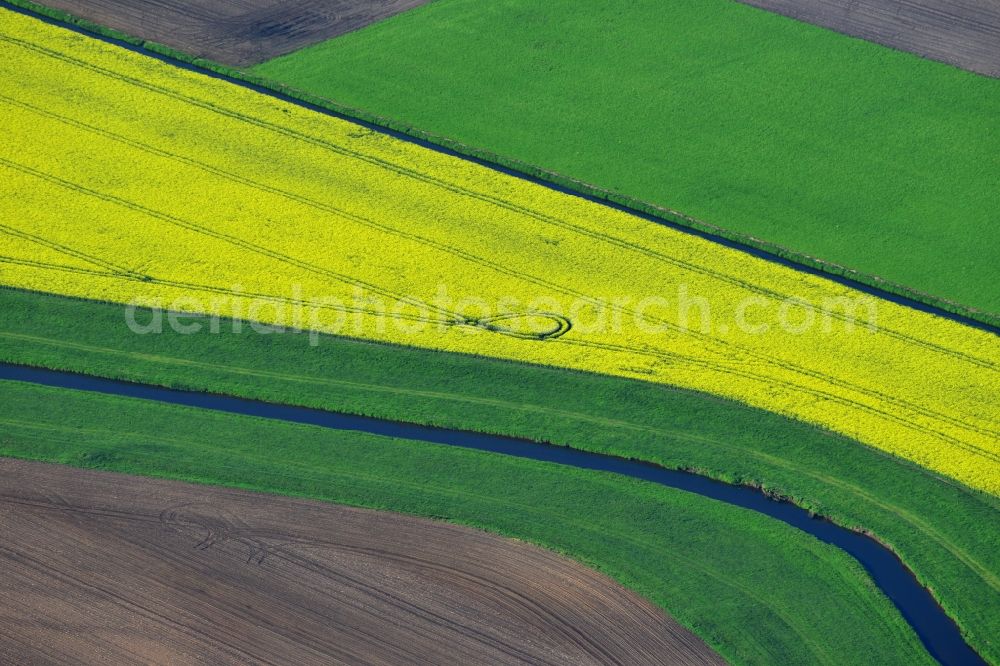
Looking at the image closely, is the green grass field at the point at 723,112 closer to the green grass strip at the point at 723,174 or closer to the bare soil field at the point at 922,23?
the green grass strip at the point at 723,174

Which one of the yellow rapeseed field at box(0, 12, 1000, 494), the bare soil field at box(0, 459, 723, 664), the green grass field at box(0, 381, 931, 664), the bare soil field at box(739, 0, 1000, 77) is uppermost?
the bare soil field at box(739, 0, 1000, 77)

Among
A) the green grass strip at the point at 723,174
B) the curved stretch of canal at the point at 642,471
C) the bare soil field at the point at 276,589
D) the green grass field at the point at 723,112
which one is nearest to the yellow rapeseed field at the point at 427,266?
the green grass strip at the point at 723,174

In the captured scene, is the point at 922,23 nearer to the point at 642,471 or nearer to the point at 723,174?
the point at 723,174

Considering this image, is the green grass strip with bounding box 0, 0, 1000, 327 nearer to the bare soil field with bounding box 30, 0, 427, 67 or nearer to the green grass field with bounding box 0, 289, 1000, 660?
the bare soil field with bounding box 30, 0, 427, 67

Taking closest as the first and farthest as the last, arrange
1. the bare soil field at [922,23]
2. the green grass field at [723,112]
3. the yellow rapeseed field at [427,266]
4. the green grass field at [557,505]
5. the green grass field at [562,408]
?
the green grass field at [557,505], the green grass field at [562,408], the yellow rapeseed field at [427,266], the green grass field at [723,112], the bare soil field at [922,23]

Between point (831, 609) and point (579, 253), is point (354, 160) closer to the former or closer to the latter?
point (579, 253)

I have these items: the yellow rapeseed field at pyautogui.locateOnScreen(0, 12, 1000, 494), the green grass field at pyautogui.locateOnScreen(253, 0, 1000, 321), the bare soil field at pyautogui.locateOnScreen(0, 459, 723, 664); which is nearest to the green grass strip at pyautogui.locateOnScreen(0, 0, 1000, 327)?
the green grass field at pyautogui.locateOnScreen(253, 0, 1000, 321)

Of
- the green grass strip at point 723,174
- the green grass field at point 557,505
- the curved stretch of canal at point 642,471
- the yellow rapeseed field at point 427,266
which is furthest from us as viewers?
the green grass strip at point 723,174
